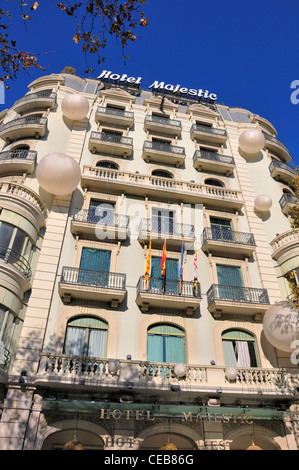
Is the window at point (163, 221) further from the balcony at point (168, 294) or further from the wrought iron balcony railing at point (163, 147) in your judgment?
the wrought iron balcony railing at point (163, 147)

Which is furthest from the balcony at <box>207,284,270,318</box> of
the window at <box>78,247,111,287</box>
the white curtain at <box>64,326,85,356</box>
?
the white curtain at <box>64,326,85,356</box>

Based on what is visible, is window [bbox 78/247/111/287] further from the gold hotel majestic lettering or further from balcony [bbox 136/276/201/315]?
the gold hotel majestic lettering

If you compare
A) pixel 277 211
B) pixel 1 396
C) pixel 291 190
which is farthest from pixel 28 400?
pixel 291 190

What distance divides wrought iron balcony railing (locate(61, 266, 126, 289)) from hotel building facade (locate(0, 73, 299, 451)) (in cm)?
6

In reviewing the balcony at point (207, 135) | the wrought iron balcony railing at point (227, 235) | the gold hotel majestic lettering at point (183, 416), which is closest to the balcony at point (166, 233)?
the wrought iron balcony railing at point (227, 235)

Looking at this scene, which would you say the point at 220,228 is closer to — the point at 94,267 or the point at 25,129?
the point at 94,267

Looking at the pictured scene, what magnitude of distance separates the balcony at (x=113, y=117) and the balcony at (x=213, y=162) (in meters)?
5.03

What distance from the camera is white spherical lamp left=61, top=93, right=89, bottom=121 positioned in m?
20.1

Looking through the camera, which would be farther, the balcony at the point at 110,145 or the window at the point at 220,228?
the balcony at the point at 110,145

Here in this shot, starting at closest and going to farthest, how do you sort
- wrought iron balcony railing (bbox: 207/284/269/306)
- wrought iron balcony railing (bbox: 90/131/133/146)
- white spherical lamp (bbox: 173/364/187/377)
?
white spherical lamp (bbox: 173/364/187/377) < wrought iron balcony railing (bbox: 207/284/269/306) < wrought iron balcony railing (bbox: 90/131/133/146)

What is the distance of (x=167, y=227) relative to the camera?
58.2 ft

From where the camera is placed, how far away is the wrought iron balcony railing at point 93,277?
14.7 metres

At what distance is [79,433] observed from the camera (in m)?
12.3

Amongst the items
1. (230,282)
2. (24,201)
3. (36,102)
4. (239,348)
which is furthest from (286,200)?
(36,102)
